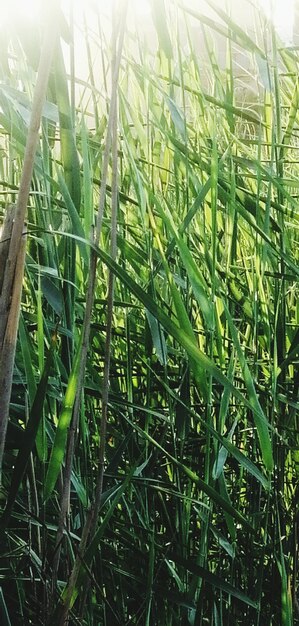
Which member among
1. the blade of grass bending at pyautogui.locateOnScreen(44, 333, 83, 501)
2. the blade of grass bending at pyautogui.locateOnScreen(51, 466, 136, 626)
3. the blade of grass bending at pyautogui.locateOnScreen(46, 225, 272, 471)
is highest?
the blade of grass bending at pyautogui.locateOnScreen(46, 225, 272, 471)

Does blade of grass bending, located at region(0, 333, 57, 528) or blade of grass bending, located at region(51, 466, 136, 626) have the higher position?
blade of grass bending, located at region(0, 333, 57, 528)

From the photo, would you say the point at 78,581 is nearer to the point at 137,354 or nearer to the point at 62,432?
the point at 62,432

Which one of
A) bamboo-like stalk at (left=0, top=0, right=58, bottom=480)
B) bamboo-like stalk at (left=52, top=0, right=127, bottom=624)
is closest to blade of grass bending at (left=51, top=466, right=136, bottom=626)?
bamboo-like stalk at (left=52, top=0, right=127, bottom=624)

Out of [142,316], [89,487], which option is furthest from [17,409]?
[142,316]

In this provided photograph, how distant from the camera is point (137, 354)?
0.82 m

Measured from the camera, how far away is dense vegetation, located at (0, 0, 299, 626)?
1.90 feet

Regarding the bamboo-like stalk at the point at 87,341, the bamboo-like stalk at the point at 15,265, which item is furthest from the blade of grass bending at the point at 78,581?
the bamboo-like stalk at the point at 15,265

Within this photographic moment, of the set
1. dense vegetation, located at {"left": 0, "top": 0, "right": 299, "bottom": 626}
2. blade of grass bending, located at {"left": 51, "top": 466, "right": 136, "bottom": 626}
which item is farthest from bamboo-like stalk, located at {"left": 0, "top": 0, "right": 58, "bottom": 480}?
blade of grass bending, located at {"left": 51, "top": 466, "right": 136, "bottom": 626}

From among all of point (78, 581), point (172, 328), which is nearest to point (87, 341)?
point (172, 328)

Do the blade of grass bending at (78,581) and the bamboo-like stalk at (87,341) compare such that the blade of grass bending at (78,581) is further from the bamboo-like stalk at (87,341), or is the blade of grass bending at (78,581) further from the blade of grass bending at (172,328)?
the blade of grass bending at (172,328)

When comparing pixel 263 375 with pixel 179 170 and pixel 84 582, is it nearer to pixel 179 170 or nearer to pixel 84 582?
pixel 179 170

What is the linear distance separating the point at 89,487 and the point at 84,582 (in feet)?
0.41

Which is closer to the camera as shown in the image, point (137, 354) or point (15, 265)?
point (15, 265)

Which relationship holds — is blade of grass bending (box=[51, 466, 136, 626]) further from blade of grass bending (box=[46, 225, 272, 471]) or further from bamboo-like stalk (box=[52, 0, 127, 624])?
blade of grass bending (box=[46, 225, 272, 471])
